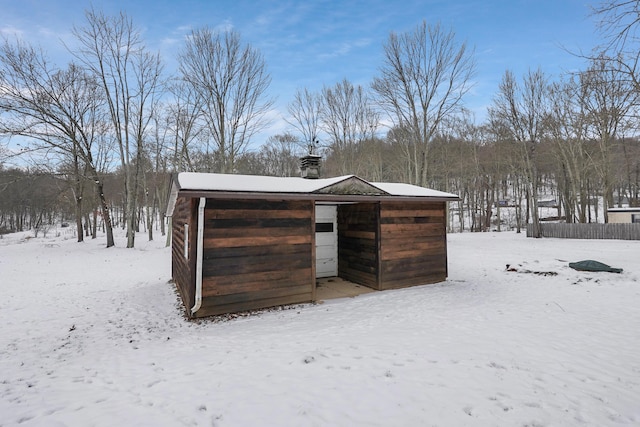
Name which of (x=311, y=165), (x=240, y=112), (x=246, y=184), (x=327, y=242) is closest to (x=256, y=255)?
(x=246, y=184)

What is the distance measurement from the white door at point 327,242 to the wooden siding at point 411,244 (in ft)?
7.30

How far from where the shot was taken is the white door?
9602 millimetres

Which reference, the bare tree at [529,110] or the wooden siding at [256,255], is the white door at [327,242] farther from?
the bare tree at [529,110]

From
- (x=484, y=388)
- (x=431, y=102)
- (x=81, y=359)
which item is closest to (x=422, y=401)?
(x=484, y=388)

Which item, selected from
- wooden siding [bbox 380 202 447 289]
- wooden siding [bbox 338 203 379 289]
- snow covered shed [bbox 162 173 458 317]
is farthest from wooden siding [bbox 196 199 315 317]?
wooden siding [bbox 380 202 447 289]

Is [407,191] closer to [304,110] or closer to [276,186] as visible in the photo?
[276,186]

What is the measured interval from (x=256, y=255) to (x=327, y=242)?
3.77m

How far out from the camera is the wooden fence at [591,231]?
1681 cm

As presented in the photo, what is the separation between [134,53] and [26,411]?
20600mm

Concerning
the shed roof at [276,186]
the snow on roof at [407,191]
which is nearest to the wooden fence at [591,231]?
the snow on roof at [407,191]

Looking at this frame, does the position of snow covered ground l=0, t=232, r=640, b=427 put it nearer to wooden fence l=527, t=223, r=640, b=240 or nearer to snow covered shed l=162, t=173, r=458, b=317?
snow covered shed l=162, t=173, r=458, b=317

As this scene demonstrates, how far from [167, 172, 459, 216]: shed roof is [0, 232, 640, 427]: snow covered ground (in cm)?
251

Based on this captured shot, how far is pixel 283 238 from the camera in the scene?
6.64m

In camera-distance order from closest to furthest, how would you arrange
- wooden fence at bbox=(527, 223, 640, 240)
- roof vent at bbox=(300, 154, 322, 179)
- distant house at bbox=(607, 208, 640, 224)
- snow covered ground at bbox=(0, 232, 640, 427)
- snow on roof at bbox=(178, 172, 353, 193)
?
snow covered ground at bbox=(0, 232, 640, 427) < snow on roof at bbox=(178, 172, 353, 193) < roof vent at bbox=(300, 154, 322, 179) < wooden fence at bbox=(527, 223, 640, 240) < distant house at bbox=(607, 208, 640, 224)
